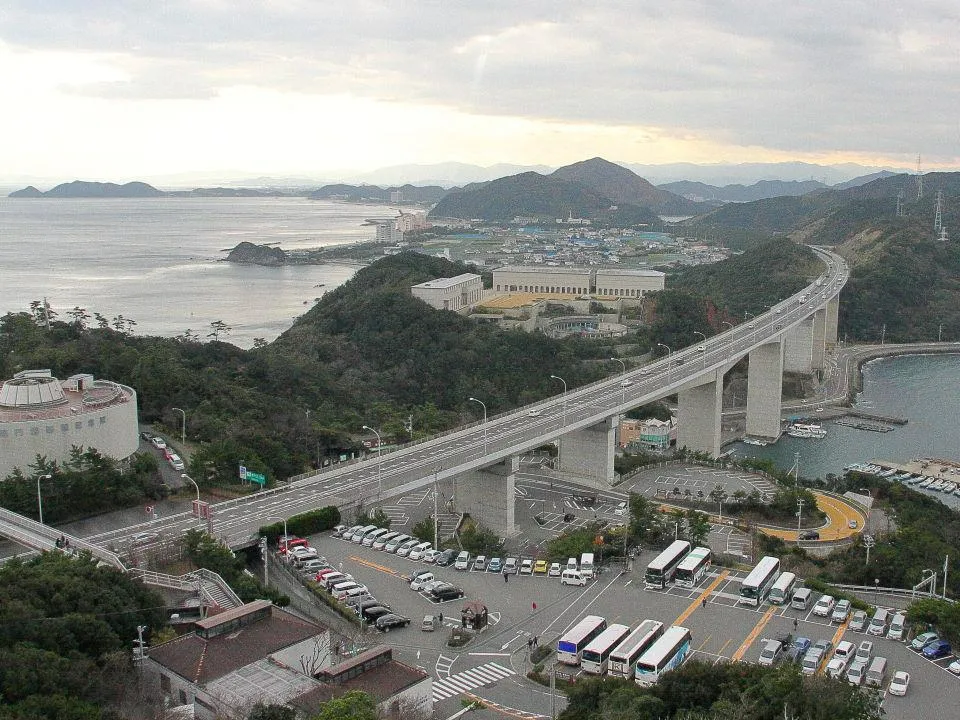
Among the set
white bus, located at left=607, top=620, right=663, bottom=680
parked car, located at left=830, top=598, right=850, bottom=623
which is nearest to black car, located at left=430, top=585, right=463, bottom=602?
white bus, located at left=607, top=620, right=663, bottom=680

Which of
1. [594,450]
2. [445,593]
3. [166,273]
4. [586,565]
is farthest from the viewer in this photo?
[166,273]

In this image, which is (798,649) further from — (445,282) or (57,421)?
(445,282)

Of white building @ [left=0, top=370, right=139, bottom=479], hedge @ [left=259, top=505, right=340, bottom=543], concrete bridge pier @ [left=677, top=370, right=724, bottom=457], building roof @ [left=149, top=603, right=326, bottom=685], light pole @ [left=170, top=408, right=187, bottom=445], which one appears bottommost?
concrete bridge pier @ [left=677, top=370, right=724, bottom=457]

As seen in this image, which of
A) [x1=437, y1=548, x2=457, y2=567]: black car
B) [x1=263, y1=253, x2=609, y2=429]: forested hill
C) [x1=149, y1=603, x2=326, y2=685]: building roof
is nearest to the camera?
[x1=149, y1=603, x2=326, y2=685]: building roof

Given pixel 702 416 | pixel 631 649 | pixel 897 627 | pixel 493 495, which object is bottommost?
pixel 702 416

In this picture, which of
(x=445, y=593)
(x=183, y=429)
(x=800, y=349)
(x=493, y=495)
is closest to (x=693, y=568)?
(x=445, y=593)

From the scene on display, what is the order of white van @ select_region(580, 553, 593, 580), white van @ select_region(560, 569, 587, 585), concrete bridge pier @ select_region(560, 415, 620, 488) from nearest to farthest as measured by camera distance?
1. white van @ select_region(560, 569, 587, 585)
2. white van @ select_region(580, 553, 593, 580)
3. concrete bridge pier @ select_region(560, 415, 620, 488)

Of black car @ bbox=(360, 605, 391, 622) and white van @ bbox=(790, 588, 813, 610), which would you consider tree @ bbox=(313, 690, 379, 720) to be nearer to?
black car @ bbox=(360, 605, 391, 622)

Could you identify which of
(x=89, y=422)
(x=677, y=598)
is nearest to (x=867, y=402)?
(x=677, y=598)
